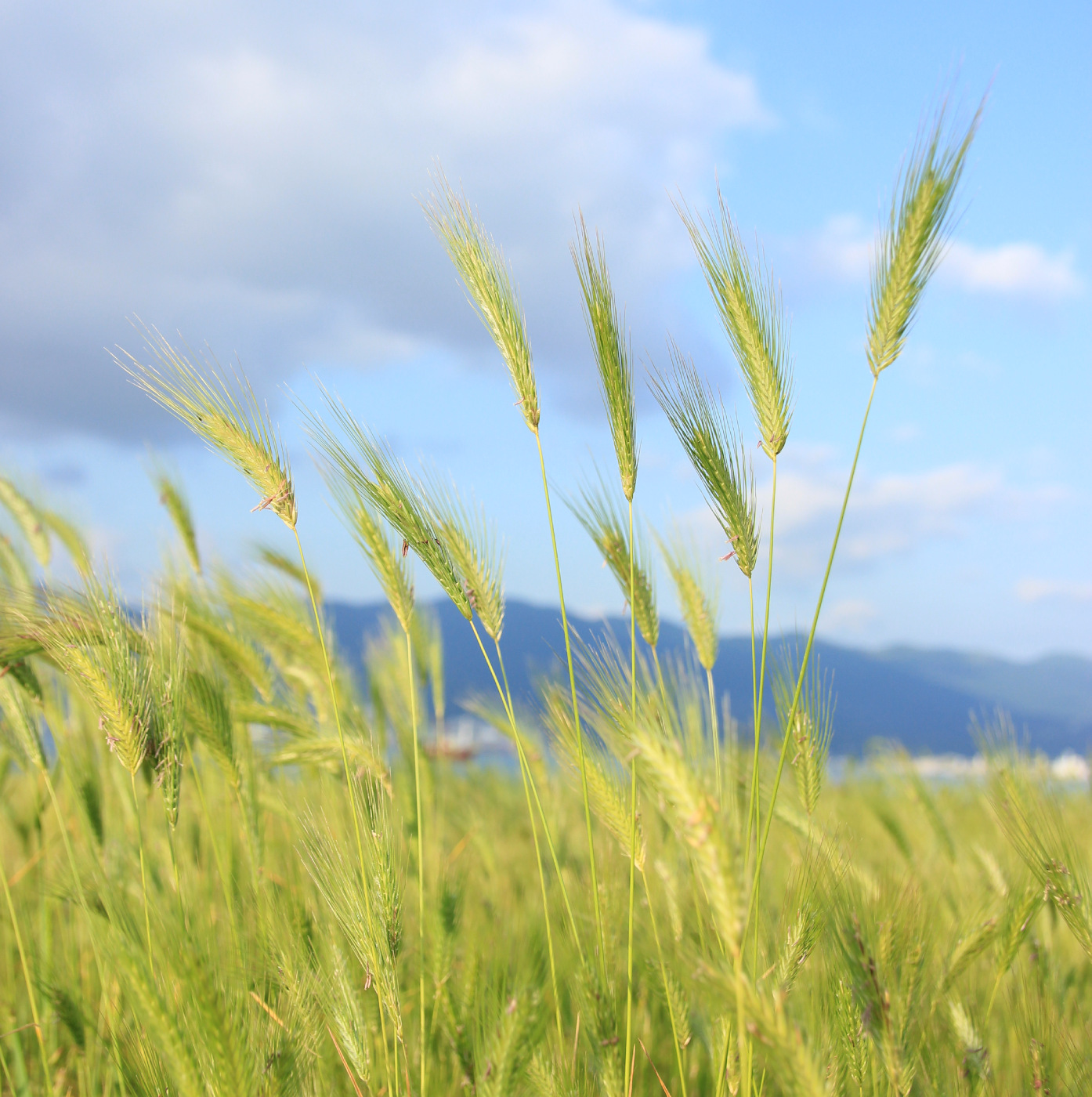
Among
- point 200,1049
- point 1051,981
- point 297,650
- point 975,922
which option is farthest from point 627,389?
point 1051,981

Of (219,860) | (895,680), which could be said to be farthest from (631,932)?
(895,680)

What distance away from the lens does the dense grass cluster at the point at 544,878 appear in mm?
1072

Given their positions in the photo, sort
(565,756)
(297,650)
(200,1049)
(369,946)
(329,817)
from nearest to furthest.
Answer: (200,1049)
(369,946)
(565,756)
(329,817)
(297,650)

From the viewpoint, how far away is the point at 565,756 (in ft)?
4.97

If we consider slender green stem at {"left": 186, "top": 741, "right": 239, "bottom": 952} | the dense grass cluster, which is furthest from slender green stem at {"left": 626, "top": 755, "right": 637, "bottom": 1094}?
slender green stem at {"left": 186, "top": 741, "right": 239, "bottom": 952}

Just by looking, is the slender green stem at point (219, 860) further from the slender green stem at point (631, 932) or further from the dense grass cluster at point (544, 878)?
the slender green stem at point (631, 932)

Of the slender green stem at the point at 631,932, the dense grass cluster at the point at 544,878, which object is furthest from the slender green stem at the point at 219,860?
the slender green stem at the point at 631,932

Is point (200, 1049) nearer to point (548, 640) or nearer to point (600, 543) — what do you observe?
point (548, 640)

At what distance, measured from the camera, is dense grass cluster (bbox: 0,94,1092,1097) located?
1.07 meters

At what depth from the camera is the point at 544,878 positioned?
1.67 m

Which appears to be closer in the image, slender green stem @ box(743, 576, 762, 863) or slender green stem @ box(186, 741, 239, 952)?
slender green stem @ box(743, 576, 762, 863)

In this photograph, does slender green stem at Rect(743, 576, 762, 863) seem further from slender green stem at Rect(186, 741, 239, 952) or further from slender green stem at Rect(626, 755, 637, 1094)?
slender green stem at Rect(186, 741, 239, 952)

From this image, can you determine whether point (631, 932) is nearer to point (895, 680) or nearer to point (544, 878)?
point (544, 878)

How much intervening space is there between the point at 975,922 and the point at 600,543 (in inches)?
49.4
